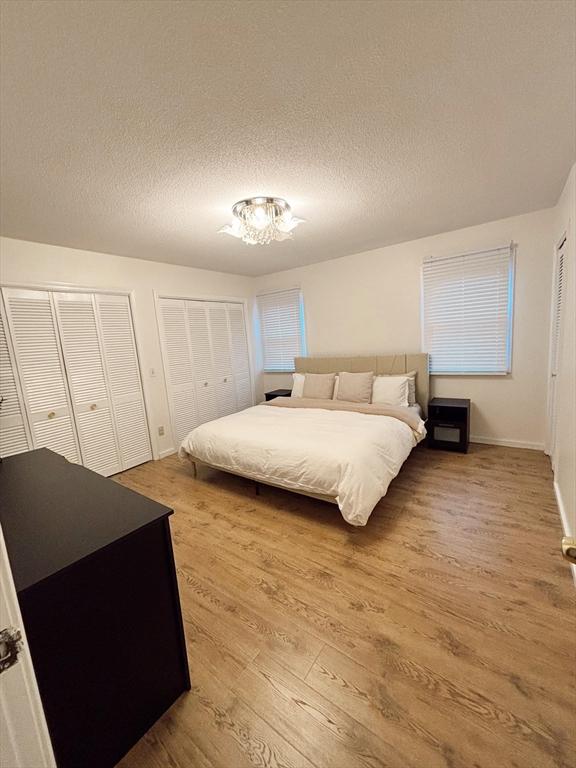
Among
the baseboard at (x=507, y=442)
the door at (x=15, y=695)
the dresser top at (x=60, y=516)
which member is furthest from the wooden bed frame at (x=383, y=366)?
the door at (x=15, y=695)

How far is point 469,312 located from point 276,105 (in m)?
2.96

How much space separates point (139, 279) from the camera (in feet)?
12.1

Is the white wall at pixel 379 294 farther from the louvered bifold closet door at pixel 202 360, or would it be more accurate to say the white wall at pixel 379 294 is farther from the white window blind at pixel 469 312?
the louvered bifold closet door at pixel 202 360

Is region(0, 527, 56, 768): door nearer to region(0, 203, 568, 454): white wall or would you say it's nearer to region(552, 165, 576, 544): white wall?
region(552, 165, 576, 544): white wall

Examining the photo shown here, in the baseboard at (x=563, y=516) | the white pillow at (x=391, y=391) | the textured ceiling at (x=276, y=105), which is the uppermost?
the textured ceiling at (x=276, y=105)

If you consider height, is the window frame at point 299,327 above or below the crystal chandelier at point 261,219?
below

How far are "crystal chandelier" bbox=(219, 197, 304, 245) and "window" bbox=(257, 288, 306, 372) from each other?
2.16 meters

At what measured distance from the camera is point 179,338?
4113 mm

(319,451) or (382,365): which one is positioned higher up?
(382,365)

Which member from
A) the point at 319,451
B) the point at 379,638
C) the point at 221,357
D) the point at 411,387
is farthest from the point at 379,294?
the point at 379,638

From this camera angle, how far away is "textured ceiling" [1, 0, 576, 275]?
41.4 inches

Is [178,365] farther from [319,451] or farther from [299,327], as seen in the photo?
[319,451]

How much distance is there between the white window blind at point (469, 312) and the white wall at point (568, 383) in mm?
736

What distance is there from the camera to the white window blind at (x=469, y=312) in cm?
326
